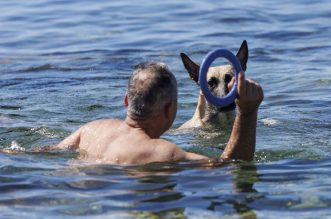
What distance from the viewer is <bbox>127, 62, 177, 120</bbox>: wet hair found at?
6.51 meters

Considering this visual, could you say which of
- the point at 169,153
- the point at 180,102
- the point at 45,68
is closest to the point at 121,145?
the point at 169,153

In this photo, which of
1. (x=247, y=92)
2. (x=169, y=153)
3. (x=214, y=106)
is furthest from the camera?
(x=214, y=106)

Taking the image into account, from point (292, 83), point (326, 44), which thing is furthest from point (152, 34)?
point (292, 83)

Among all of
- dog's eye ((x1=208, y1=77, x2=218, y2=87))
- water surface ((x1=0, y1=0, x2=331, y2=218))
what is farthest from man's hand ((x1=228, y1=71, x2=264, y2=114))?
dog's eye ((x1=208, y1=77, x2=218, y2=87))

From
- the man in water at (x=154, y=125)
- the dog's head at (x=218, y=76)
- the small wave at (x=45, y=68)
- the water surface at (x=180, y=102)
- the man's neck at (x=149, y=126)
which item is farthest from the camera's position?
the small wave at (x=45, y=68)

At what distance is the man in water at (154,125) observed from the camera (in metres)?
6.49

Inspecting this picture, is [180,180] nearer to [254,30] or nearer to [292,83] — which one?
[292,83]

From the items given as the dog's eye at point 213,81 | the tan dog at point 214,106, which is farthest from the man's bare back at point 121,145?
the dog's eye at point 213,81

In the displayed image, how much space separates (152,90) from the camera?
21.3 feet

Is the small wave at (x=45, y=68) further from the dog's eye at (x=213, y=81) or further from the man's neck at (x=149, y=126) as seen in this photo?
the man's neck at (x=149, y=126)

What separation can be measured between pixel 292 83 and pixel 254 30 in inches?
163

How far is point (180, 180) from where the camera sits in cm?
680

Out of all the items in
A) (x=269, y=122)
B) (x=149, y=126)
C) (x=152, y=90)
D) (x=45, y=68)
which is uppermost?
(x=152, y=90)

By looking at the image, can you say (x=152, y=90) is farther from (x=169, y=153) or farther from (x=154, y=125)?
(x=169, y=153)
